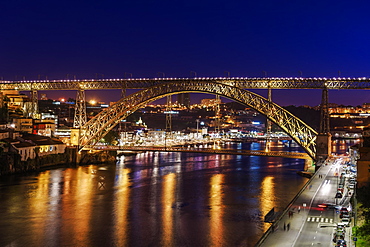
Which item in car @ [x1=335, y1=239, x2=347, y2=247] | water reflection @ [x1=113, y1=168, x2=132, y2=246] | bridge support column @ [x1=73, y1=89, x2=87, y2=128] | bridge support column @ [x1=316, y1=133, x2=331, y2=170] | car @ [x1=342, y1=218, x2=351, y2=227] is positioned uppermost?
bridge support column @ [x1=73, y1=89, x2=87, y2=128]

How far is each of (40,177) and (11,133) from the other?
21.2 ft

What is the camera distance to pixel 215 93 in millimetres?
29500

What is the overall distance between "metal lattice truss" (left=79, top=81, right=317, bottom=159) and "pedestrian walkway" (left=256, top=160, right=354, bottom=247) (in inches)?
428

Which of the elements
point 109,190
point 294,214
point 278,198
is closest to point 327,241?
point 294,214

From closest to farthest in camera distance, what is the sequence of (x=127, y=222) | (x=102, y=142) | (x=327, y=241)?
(x=327, y=241)
(x=127, y=222)
(x=102, y=142)

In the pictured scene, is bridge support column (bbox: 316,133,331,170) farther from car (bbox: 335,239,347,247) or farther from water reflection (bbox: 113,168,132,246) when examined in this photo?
car (bbox: 335,239,347,247)

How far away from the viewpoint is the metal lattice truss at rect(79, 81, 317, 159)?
92.4 feet

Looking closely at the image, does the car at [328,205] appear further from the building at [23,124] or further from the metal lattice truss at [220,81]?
the building at [23,124]

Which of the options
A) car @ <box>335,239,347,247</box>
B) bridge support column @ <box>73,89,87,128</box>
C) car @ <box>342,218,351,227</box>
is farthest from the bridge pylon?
bridge support column @ <box>73,89,87,128</box>

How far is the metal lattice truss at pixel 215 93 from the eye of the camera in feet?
92.4

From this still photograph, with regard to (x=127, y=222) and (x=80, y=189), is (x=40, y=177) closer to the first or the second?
(x=80, y=189)

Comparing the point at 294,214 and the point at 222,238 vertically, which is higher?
the point at 294,214

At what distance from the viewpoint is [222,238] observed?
1455cm

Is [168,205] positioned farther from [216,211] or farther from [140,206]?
[216,211]
